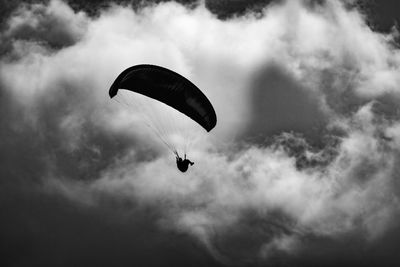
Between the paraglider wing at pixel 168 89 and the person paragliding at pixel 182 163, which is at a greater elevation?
the paraglider wing at pixel 168 89

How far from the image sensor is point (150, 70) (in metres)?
26.4

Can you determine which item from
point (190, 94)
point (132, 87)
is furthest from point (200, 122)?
point (132, 87)

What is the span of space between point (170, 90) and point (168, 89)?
131 mm

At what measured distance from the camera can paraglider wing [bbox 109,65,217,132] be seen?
26.2 meters

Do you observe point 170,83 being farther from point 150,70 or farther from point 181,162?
point 181,162

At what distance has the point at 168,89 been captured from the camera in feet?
90.6

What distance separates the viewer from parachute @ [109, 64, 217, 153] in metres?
26.2

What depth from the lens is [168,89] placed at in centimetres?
2762

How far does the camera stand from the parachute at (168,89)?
26.2 meters

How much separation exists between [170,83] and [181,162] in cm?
465

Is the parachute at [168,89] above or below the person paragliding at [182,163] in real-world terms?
above

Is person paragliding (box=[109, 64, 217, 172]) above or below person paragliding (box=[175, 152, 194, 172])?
above

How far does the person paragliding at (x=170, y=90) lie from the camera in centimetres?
2619

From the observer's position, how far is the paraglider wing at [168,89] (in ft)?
85.9
